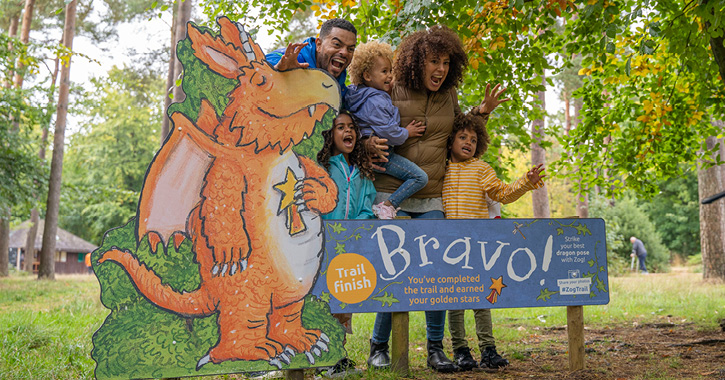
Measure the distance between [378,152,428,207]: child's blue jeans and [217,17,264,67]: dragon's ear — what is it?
1064 millimetres

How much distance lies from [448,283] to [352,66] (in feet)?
5.24

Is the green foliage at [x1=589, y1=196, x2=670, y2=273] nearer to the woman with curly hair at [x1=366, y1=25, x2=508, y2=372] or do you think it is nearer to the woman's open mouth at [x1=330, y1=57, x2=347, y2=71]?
the woman with curly hair at [x1=366, y1=25, x2=508, y2=372]

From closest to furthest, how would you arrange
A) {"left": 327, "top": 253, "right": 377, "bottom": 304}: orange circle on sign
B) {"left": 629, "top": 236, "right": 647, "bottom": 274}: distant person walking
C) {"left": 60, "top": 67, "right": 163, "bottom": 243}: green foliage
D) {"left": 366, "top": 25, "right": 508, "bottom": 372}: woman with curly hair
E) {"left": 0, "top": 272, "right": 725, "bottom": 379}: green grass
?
{"left": 327, "top": 253, "right": 377, "bottom": 304}: orange circle on sign < {"left": 366, "top": 25, "right": 508, "bottom": 372}: woman with curly hair < {"left": 0, "top": 272, "right": 725, "bottom": 379}: green grass < {"left": 629, "top": 236, "right": 647, "bottom": 274}: distant person walking < {"left": 60, "top": 67, "right": 163, "bottom": 243}: green foliage

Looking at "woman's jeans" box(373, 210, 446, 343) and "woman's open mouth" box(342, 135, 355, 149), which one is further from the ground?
"woman's open mouth" box(342, 135, 355, 149)

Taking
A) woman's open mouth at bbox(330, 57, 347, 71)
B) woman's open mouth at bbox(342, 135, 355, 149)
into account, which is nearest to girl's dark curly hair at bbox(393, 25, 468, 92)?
woman's open mouth at bbox(330, 57, 347, 71)

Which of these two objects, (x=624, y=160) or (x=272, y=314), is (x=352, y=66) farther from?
(x=624, y=160)

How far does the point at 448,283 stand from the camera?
3391 millimetres

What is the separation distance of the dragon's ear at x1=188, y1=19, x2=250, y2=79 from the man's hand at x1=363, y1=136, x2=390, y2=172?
90 centimetres

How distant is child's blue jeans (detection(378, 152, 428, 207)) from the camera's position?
3.68 m

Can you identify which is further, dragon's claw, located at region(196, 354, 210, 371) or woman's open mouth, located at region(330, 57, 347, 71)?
woman's open mouth, located at region(330, 57, 347, 71)

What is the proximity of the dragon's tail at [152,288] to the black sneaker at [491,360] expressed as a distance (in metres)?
2.13

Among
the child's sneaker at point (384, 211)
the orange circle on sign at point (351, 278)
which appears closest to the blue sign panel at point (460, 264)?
the orange circle on sign at point (351, 278)

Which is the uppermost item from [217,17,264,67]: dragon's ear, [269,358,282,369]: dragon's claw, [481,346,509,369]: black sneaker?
[217,17,264,67]: dragon's ear

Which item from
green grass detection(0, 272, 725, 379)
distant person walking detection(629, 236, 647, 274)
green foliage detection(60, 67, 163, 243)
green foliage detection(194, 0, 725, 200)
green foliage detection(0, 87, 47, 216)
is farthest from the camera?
green foliage detection(60, 67, 163, 243)
